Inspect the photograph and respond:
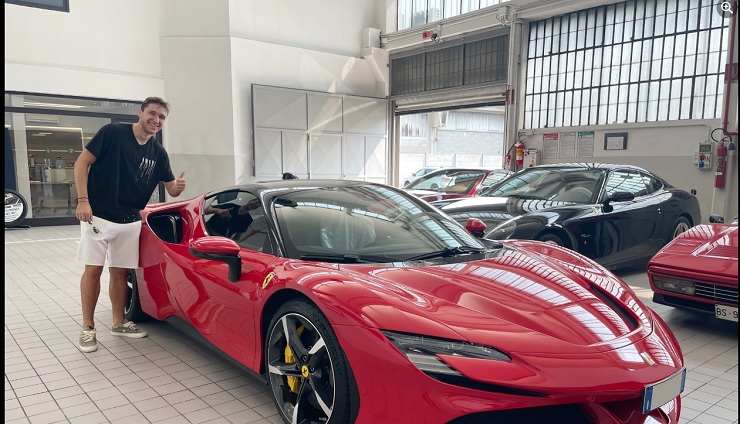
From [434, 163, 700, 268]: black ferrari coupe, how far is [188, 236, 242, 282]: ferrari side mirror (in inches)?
106

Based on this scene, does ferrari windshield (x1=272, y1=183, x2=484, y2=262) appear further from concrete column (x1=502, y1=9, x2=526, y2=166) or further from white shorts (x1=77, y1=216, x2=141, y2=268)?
concrete column (x1=502, y1=9, x2=526, y2=166)

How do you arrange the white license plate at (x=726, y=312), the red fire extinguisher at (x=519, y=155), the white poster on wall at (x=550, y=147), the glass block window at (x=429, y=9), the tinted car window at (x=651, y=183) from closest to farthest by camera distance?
the white license plate at (x=726, y=312)
the tinted car window at (x=651, y=183)
the white poster on wall at (x=550, y=147)
the red fire extinguisher at (x=519, y=155)
the glass block window at (x=429, y=9)

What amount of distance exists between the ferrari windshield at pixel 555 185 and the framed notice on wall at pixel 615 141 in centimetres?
404

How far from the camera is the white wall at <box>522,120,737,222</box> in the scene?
324 inches

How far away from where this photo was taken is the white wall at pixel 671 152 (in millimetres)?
8234

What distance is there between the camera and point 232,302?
2547 mm

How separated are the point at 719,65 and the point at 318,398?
8.89m

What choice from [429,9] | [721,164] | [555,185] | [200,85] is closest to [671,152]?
[721,164]

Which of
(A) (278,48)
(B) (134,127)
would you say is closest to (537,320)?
(B) (134,127)

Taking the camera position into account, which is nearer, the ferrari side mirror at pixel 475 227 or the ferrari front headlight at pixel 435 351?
the ferrari front headlight at pixel 435 351

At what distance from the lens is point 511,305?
1.96 m

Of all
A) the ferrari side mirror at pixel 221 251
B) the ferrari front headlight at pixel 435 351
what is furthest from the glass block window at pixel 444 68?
the ferrari front headlight at pixel 435 351

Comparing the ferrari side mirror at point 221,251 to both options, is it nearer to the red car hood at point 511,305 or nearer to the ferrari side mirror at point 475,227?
the red car hood at point 511,305

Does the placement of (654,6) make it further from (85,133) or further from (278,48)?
(85,133)
